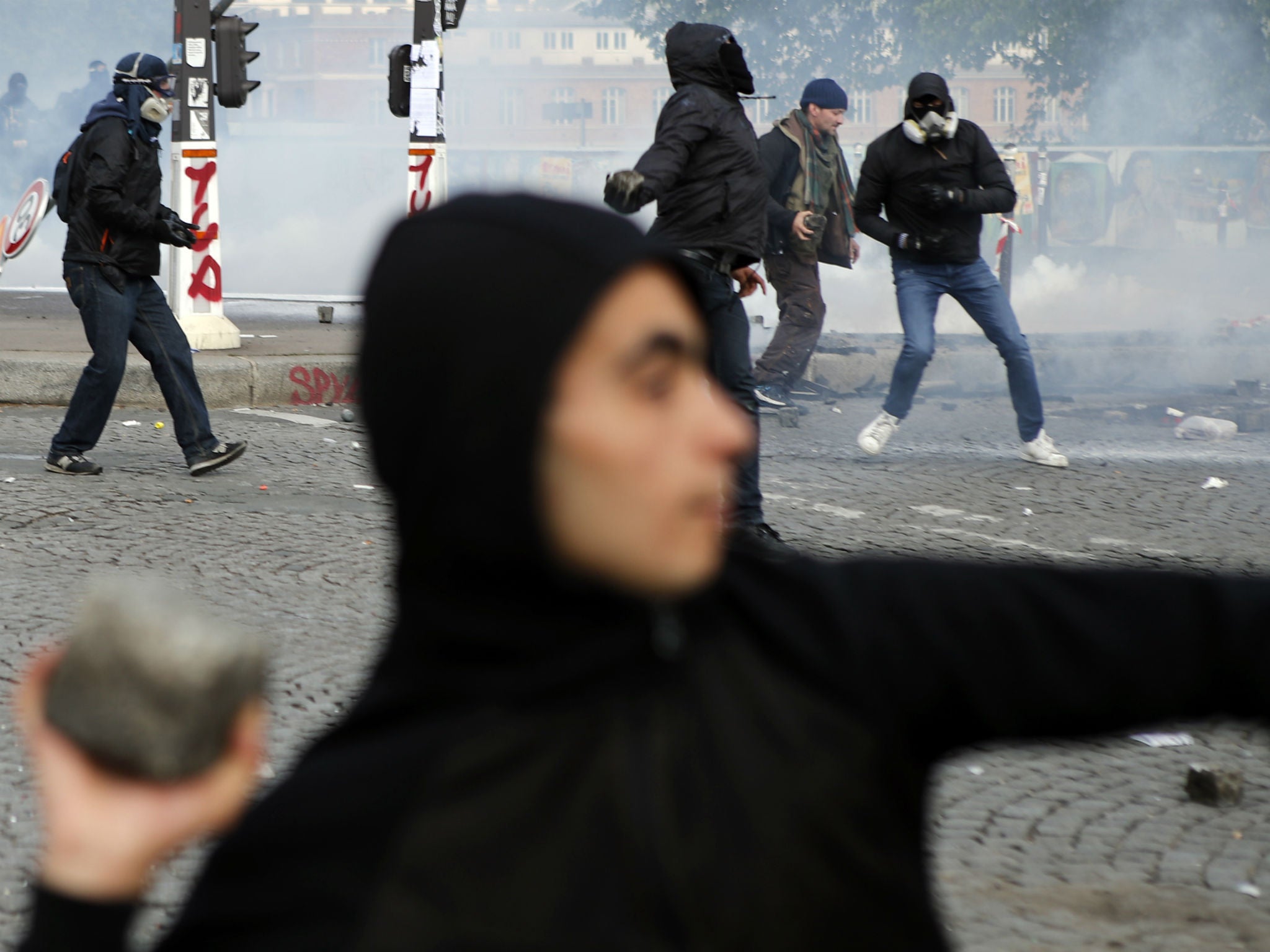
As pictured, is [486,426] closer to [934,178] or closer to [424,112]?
[934,178]

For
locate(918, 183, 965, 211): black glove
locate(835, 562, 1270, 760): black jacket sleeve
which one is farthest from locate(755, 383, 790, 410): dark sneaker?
locate(835, 562, 1270, 760): black jacket sleeve

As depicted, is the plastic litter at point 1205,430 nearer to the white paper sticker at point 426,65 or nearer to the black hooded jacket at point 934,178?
the black hooded jacket at point 934,178

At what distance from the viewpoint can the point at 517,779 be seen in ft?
3.49

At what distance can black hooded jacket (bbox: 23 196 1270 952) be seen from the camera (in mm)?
1049

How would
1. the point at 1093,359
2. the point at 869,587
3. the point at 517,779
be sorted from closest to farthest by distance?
the point at 517,779, the point at 869,587, the point at 1093,359

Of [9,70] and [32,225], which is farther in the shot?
[9,70]

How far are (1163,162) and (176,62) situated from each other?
17.2m

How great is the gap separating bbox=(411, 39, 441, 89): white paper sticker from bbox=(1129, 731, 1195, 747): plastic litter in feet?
29.7

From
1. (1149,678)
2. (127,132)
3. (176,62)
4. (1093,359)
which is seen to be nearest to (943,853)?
(1149,678)

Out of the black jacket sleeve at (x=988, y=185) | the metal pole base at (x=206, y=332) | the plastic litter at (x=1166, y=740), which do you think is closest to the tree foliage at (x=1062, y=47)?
the metal pole base at (x=206, y=332)

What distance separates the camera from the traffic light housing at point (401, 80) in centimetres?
1218

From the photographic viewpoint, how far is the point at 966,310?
8008mm

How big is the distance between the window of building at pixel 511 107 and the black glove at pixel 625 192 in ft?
237

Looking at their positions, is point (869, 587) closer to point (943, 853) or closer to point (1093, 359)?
point (943, 853)
